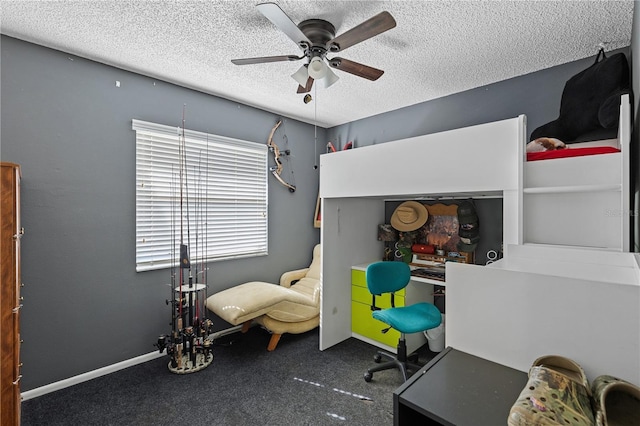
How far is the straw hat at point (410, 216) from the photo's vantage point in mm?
3213

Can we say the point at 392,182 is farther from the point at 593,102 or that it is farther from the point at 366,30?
the point at 593,102

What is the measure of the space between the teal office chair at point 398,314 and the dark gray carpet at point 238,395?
A: 11cm

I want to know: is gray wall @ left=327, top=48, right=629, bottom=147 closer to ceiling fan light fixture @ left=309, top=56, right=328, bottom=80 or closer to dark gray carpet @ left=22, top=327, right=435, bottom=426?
ceiling fan light fixture @ left=309, top=56, right=328, bottom=80

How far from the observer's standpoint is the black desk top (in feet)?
3.04

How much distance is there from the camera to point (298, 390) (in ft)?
7.41

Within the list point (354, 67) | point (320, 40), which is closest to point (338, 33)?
point (320, 40)

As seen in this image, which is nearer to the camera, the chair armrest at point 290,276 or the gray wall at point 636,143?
the gray wall at point 636,143

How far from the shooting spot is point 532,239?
1640 mm

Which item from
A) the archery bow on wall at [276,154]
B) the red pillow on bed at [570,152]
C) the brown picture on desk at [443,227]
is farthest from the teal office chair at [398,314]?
the archery bow on wall at [276,154]

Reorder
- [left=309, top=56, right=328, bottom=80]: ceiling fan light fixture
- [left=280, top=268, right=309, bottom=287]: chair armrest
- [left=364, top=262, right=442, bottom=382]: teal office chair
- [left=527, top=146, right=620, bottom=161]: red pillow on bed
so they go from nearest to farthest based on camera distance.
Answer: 1. [left=527, top=146, right=620, bottom=161]: red pillow on bed
2. [left=309, top=56, right=328, bottom=80]: ceiling fan light fixture
3. [left=364, top=262, right=442, bottom=382]: teal office chair
4. [left=280, top=268, right=309, bottom=287]: chair armrest

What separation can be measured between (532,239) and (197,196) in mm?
2808

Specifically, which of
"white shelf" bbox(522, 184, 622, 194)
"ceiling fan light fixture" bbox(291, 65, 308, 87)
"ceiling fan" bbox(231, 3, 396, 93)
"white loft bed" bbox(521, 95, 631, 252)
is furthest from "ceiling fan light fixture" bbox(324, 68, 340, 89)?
"white shelf" bbox(522, 184, 622, 194)

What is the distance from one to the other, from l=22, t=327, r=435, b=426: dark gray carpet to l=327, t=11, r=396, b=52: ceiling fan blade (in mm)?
2374

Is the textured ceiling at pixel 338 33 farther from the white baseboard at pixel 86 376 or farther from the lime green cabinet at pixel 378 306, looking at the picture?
the white baseboard at pixel 86 376
